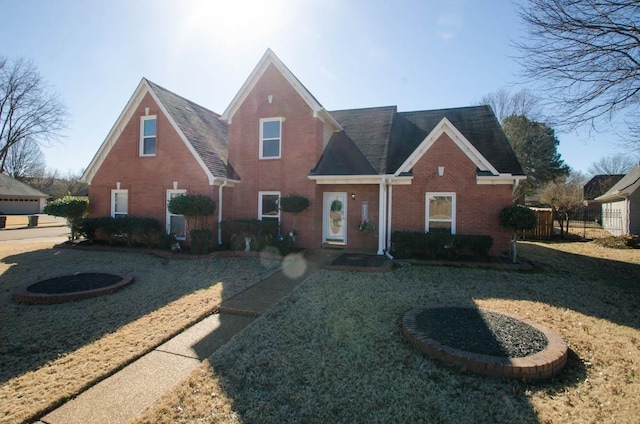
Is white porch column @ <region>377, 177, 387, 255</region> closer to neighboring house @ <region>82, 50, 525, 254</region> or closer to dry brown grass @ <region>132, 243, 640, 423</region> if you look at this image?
neighboring house @ <region>82, 50, 525, 254</region>

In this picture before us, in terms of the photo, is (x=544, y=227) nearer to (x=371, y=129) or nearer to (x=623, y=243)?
(x=623, y=243)

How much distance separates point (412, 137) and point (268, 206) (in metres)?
7.48

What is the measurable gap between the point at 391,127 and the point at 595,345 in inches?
493

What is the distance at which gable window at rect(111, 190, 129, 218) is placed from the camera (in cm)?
1539

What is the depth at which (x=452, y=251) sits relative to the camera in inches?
462

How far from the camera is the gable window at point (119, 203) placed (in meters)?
15.4

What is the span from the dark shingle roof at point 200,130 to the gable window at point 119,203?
425 cm

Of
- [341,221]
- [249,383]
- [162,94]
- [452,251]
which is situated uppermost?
[162,94]

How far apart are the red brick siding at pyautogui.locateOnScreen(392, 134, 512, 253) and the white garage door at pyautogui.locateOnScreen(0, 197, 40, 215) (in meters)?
49.7

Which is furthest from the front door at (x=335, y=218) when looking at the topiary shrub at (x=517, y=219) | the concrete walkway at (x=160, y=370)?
the concrete walkway at (x=160, y=370)

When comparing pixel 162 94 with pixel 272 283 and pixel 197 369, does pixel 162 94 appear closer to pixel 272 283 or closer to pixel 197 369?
pixel 272 283

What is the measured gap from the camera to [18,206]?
138ft

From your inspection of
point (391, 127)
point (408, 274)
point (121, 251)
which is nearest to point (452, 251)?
point (408, 274)

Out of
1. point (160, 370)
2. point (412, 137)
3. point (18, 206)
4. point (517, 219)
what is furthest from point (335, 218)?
point (18, 206)
